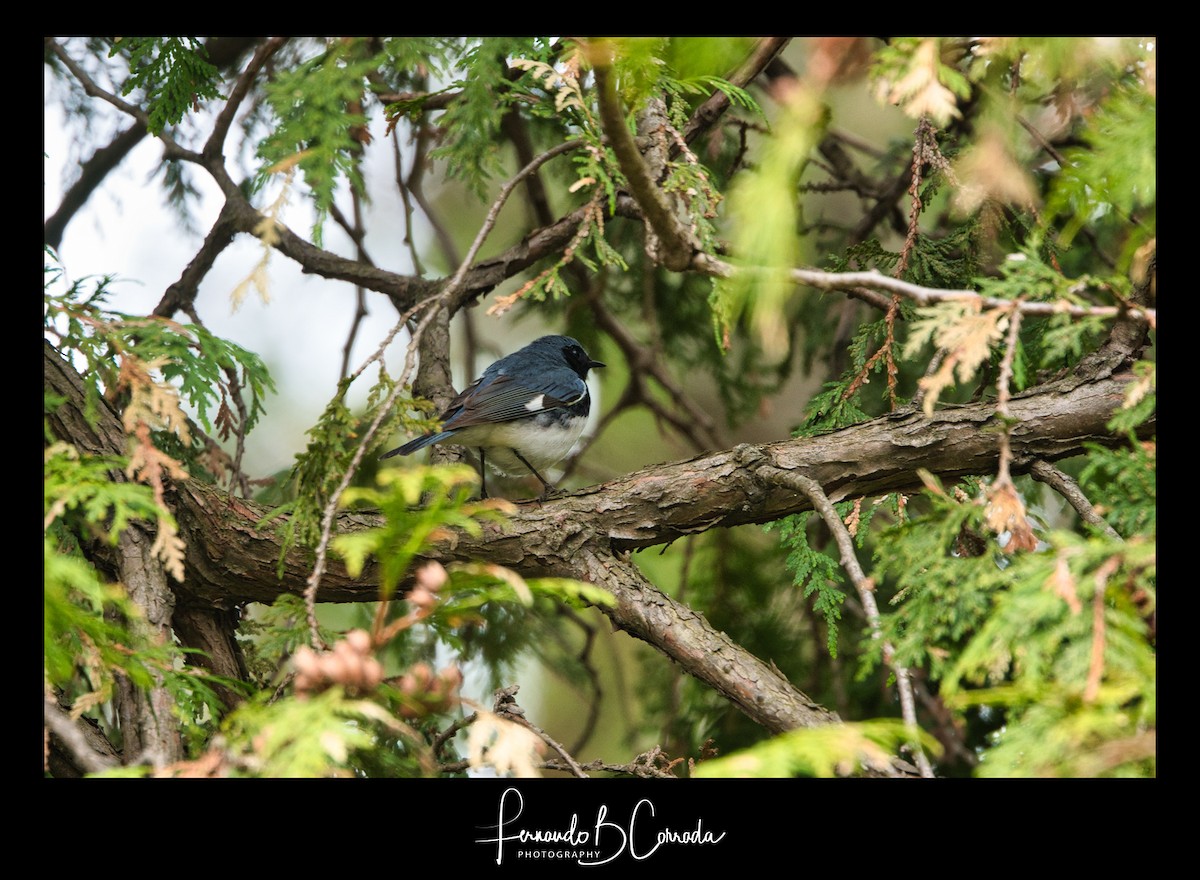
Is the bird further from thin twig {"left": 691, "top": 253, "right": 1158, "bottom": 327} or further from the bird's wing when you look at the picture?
thin twig {"left": 691, "top": 253, "right": 1158, "bottom": 327}

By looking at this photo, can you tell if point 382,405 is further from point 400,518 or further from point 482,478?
point 482,478

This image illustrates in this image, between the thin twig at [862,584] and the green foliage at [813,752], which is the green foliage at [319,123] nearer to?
the thin twig at [862,584]

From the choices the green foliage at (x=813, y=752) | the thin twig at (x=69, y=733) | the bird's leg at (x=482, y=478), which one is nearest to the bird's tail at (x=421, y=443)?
the bird's leg at (x=482, y=478)

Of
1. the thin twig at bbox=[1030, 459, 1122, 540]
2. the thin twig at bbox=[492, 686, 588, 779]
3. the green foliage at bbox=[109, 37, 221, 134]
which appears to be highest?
the green foliage at bbox=[109, 37, 221, 134]

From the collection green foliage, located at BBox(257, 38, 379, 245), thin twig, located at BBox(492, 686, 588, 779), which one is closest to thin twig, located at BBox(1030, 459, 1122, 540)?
thin twig, located at BBox(492, 686, 588, 779)

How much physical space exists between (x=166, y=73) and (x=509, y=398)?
1.81 m

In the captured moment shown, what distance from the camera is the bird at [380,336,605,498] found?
3.97 metres

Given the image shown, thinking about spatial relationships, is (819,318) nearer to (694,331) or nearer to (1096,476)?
(694,331)

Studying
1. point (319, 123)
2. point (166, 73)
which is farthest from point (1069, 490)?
point (166, 73)

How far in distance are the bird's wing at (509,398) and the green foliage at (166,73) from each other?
1372 millimetres

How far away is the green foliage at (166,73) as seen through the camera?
293 cm

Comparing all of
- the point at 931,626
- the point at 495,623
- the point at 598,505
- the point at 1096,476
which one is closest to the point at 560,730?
the point at 495,623

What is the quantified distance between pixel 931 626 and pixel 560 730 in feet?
19.2

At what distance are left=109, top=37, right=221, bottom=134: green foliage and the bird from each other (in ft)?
4.57
